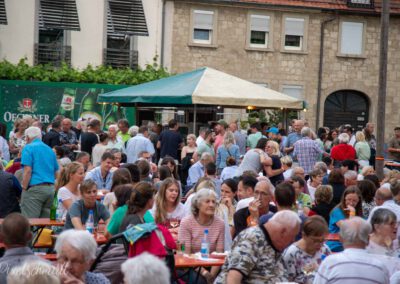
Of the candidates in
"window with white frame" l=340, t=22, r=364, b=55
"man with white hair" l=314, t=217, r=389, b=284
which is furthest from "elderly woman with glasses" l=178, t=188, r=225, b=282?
"window with white frame" l=340, t=22, r=364, b=55

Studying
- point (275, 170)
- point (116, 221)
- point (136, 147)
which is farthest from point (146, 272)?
point (136, 147)

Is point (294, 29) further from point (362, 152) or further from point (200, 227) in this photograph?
point (200, 227)

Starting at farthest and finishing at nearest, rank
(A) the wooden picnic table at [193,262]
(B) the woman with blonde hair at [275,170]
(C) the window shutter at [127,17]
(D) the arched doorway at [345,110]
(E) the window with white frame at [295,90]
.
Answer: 1. (D) the arched doorway at [345,110]
2. (E) the window with white frame at [295,90]
3. (C) the window shutter at [127,17]
4. (B) the woman with blonde hair at [275,170]
5. (A) the wooden picnic table at [193,262]

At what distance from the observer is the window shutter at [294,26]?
38469 mm

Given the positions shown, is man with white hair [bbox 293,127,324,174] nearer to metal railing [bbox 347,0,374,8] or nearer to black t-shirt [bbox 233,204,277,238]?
black t-shirt [bbox 233,204,277,238]

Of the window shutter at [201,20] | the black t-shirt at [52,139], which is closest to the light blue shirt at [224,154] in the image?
the black t-shirt at [52,139]

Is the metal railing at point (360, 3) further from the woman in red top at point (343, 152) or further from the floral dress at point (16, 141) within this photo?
the floral dress at point (16, 141)

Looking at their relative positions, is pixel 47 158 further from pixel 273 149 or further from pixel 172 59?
pixel 172 59

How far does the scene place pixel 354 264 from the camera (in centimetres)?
753

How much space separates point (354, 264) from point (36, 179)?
7523 millimetres

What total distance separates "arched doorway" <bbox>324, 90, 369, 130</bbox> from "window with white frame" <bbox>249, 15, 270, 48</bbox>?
348 cm

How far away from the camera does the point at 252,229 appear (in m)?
7.59

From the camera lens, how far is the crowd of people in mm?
7418

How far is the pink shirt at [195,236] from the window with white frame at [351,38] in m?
29.1
